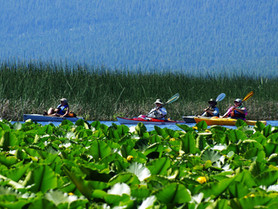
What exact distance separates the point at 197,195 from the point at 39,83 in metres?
16.2

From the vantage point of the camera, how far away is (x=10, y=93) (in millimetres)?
16031

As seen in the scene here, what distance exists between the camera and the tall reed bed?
16141 mm

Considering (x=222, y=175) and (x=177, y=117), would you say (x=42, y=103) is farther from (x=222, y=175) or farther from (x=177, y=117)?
(x=222, y=175)

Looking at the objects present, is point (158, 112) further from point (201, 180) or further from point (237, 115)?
point (201, 180)

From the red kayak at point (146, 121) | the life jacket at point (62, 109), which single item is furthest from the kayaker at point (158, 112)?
the life jacket at point (62, 109)

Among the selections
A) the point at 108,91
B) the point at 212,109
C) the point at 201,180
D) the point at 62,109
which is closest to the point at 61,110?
the point at 62,109

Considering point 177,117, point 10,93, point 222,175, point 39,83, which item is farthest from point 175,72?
point 222,175

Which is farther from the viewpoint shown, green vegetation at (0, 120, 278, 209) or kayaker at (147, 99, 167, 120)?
kayaker at (147, 99, 167, 120)

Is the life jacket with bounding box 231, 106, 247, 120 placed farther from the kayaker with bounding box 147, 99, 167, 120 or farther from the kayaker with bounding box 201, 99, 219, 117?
the kayaker with bounding box 147, 99, 167, 120

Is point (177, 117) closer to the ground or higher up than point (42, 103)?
closer to the ground

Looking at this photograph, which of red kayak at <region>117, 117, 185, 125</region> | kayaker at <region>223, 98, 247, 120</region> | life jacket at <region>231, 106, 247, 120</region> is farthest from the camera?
life jacket at <region>231, 106, 247, 120</region>

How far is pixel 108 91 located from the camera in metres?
17.8

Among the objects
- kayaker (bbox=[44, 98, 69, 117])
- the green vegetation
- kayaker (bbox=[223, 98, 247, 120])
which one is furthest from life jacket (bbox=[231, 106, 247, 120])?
the green vegetation

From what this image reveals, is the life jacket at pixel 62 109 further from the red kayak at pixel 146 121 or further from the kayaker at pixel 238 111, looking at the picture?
the kayaker at pixel 238 111
